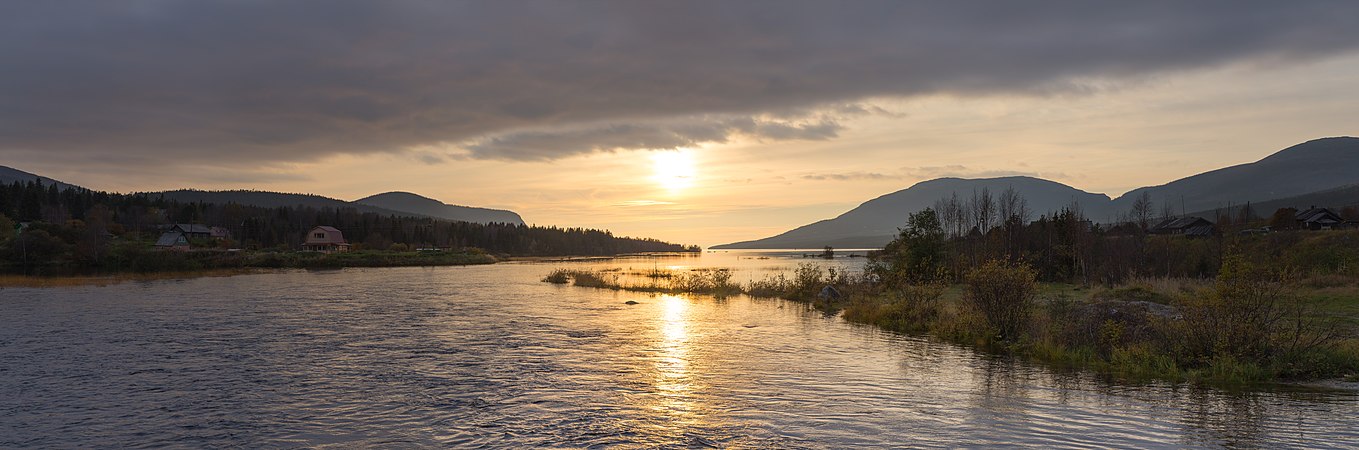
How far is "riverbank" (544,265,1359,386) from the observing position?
18.1 meters

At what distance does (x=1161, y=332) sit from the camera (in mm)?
20188

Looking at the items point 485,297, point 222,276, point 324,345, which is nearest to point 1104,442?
point 324,345

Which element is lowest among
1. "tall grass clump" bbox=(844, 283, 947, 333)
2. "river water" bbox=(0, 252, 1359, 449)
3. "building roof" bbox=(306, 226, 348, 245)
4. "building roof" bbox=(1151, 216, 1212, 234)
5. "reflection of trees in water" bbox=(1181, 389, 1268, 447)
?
"river water" bbox=(0, 252, 1359, 449)

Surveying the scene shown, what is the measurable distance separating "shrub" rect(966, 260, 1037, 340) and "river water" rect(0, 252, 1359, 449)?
222 cm

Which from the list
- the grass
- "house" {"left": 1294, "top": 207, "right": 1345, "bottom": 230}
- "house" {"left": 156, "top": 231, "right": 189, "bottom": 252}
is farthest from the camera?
"house" {"left": 156, "top": 231, "right": 189, "bottom": 252}

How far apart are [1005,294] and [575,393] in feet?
53.6

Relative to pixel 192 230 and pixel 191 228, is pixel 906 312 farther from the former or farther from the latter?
pixel 191 228

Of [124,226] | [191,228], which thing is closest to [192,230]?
[191,228]

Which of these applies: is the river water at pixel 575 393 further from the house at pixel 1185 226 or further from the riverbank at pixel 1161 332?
the house at pixel 1185 226

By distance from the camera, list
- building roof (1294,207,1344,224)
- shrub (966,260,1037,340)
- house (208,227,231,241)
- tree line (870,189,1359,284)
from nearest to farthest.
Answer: shrub (966,260,1037,340) → tree line (870,189,1359,284) → building roof (1294,207,1344,224) → house (208,227,231,241)

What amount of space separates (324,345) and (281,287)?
121ft

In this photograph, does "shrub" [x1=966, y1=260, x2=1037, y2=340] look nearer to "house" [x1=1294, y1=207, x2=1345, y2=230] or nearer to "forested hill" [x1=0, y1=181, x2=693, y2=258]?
"house" [x1=1294, y1=207, x2=1345, y2=230]

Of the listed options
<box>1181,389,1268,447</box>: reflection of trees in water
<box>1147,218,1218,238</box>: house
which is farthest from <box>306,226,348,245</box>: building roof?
<box>1181,389,1268,447</box>: reflection of trees in water

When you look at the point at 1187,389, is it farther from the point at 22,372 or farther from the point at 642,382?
the point at 22,372
